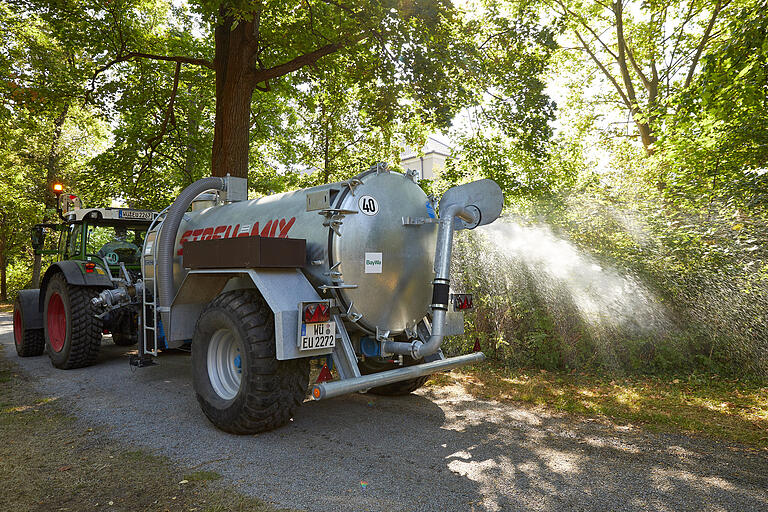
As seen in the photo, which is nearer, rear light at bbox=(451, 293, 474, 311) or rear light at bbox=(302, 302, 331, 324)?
rear light at bbox=(302, 302, 331, 324)

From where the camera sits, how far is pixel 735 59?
241 inches

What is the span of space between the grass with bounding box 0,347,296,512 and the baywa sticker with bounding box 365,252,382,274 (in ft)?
6.99

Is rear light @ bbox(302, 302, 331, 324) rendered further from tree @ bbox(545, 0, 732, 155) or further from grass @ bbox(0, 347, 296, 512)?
tree @ bbox(545, 0, 732, 155)

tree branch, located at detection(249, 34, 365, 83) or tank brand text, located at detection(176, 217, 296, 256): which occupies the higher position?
tree branch, located at detection(249, 34, 365, 83)

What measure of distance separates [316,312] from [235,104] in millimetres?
7156

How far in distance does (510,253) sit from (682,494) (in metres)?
4.96

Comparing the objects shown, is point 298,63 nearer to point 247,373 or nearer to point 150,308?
point 150,308

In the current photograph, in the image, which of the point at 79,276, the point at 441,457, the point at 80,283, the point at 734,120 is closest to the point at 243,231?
the point at 441,457

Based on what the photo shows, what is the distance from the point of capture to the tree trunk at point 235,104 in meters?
9.77

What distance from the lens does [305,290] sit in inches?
177

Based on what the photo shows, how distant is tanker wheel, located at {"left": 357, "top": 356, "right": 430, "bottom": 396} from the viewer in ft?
18.7

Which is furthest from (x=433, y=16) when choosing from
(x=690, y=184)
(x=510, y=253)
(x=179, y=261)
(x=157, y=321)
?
(x=157, y=321)

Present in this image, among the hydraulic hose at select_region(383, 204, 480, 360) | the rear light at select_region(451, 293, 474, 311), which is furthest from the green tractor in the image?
the rear light at select_region(451, 293, 474, 311)

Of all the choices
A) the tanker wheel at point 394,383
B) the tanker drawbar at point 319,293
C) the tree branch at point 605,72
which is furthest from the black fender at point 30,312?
the tree branch at point 605,72
